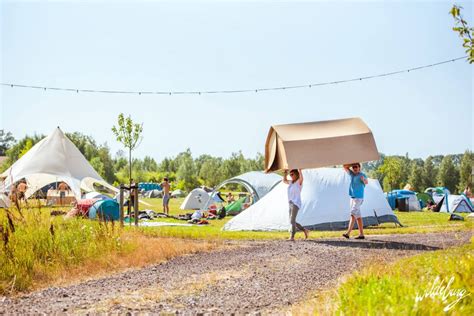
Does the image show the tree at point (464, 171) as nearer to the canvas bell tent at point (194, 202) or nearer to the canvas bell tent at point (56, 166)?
the canvas bell tent at point (194, 202)

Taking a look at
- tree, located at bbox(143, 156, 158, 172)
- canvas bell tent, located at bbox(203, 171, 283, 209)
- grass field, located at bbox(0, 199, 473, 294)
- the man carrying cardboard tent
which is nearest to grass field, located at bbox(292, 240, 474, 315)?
grass field, located at bbox(0, 199, 473, 294)

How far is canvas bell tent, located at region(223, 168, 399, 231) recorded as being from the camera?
14742 millimetres

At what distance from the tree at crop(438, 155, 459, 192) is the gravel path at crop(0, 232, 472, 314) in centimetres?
6160

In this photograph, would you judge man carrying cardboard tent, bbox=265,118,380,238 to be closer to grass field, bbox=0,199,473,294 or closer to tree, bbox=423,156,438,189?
grass field, bbox=0,199,473,294

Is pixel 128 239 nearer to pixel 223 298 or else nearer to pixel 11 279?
pixel 11 279

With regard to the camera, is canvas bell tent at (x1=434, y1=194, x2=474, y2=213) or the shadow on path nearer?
the shadow on path

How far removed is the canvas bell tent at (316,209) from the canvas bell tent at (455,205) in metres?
10.4

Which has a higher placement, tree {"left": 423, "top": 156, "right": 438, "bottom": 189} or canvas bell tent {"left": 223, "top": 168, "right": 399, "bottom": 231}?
tree {"left": 423, "top": 156, "right": 438, "bottom": 189}

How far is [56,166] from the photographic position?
26703 millimetres

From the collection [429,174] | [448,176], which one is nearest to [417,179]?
[448,176]

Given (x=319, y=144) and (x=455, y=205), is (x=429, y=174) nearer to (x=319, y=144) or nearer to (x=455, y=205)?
(x=455, y=205)

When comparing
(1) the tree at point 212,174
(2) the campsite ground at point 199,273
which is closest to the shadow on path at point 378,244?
(2) the campsite ground at point 199,273

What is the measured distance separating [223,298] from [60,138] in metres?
24.6

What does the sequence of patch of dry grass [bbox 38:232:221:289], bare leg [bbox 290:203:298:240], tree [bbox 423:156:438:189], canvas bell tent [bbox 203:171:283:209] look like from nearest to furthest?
patch of dry grass [bbox 38:232:221:289] → bare leg [bbox 290:203:298:240] → canvas bell tent [bbox 203:171:283:209] → tree [bbox 423:156:438:189]
